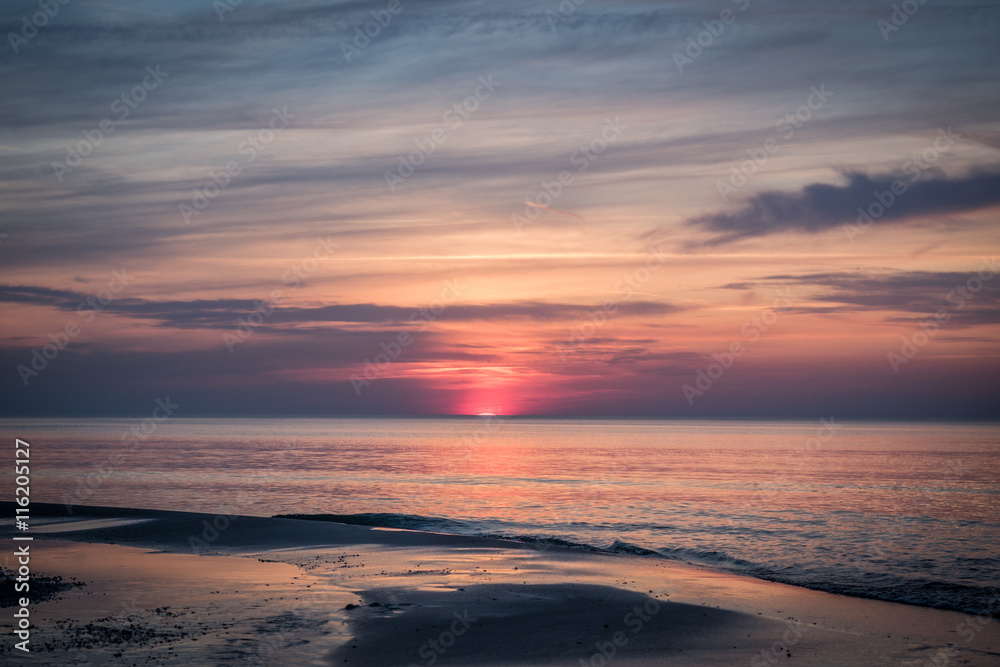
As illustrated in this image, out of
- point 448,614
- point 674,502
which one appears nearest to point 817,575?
point 448,614

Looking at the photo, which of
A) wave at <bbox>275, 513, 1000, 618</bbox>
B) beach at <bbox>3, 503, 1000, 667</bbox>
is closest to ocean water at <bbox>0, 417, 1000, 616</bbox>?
wave at <bbox>275, 513, 1000, 618</bbox>

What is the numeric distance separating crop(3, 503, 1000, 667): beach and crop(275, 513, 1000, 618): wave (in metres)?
0.99

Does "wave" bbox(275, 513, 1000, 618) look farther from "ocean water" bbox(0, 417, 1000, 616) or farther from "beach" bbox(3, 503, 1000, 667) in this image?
"beach" bbox(3, 503, 1000, 667)

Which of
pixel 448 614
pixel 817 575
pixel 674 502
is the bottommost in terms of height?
pixel 674 502

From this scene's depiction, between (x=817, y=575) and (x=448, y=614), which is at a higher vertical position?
(x=448, y=614)

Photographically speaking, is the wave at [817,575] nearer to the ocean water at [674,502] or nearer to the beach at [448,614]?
the ocean water at [674,502]

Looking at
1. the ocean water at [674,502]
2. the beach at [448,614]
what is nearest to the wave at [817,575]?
the ocean water at [674,502]

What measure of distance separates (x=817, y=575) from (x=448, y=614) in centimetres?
1248

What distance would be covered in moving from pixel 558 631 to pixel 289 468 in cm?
5317

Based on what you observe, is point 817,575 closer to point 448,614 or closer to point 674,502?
point 448,614

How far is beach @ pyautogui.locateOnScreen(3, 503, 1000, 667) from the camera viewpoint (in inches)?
495

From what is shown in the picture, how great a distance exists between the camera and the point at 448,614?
49.9 ft

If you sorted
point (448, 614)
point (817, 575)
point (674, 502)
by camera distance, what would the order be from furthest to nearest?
point (674, 502), point (817, 575), point (448, 614)

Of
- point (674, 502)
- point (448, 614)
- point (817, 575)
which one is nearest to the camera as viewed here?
point (448, 614)
